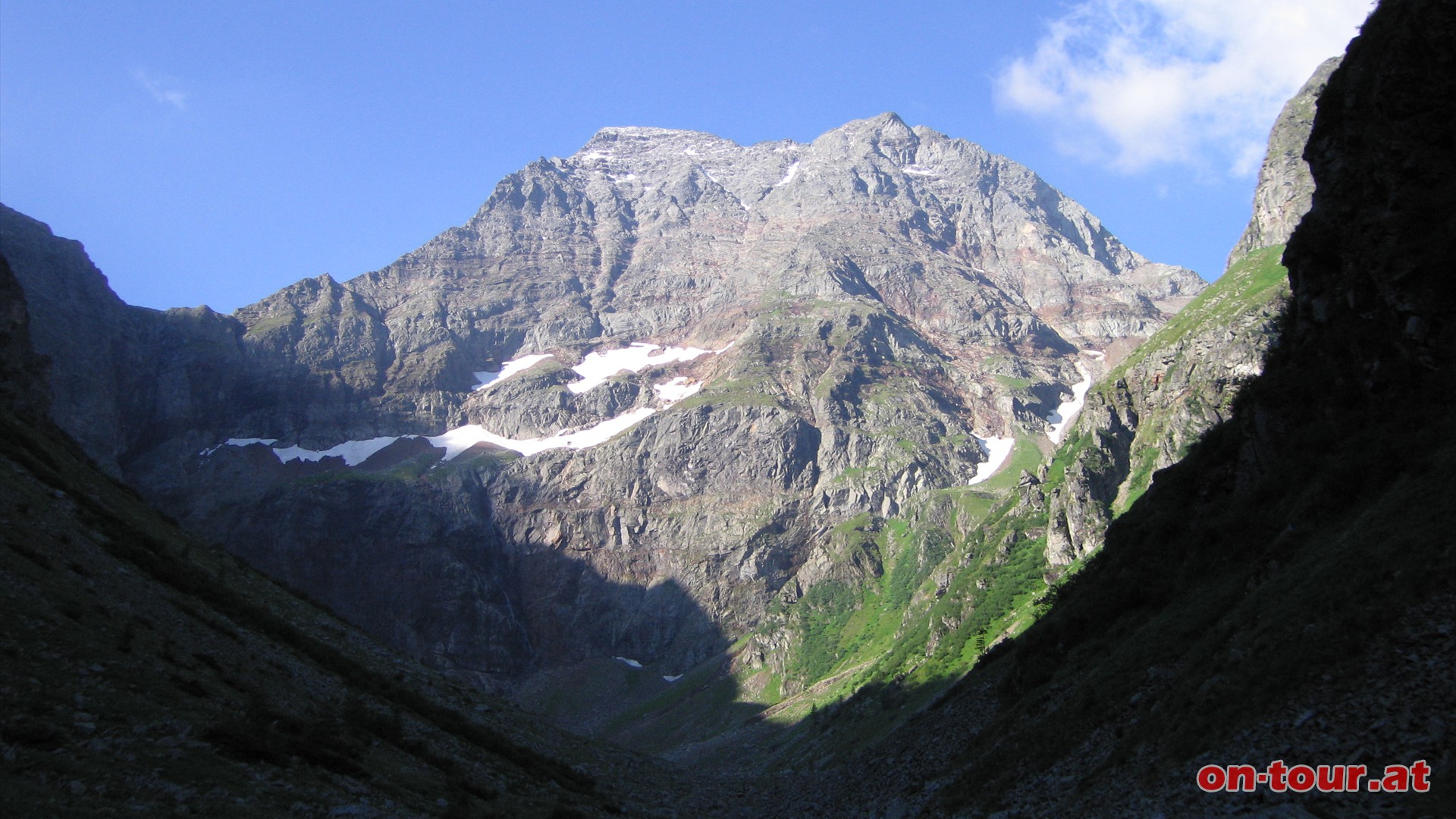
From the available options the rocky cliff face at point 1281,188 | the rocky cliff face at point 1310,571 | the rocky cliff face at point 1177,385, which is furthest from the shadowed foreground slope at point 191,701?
the rocky cliff face at point 1281,188

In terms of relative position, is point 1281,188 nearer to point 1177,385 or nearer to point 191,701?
point 1177,385

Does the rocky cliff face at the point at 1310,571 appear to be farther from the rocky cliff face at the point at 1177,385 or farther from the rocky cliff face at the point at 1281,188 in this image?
the rocky cliff face at the point at 1281,188

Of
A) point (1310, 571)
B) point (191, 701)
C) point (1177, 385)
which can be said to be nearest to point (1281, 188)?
point (1177, 385)

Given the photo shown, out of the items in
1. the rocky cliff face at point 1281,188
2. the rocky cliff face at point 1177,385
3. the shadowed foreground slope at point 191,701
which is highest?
the rocky cliff face at point 1281,188

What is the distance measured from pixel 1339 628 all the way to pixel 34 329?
23949 cm

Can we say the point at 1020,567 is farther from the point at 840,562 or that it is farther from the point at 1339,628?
the point at 840,562

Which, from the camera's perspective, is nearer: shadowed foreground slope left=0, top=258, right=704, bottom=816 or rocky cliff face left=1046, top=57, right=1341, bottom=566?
shadowed foreground slope left=0, top=258, right=704, bottom=816

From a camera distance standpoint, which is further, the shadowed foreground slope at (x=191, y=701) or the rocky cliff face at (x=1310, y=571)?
the rocky cliff face at (x=1310, y=571)

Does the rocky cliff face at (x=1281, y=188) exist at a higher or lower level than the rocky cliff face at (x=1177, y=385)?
higher

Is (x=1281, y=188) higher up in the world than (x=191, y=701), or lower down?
higher up

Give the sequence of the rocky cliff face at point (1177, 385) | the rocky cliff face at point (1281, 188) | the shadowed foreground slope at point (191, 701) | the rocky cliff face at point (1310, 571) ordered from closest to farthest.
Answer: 1. the shadowed foreground slope at point (191, 701)
2. the rocky cliff face at point (1310, 571)
3. the rocky cliff face at point (1177, 385)
4. the rocky cliff face at point (1281, 188)

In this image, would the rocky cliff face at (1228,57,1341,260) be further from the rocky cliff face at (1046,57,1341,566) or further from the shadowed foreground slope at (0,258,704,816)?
the shadowed foreground slope at (0,258,704,816)

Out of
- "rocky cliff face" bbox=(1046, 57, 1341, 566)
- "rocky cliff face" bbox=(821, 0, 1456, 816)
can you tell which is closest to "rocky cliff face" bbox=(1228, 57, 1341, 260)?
"rocky cliff face" bbox=(1046, 57, 1341, 566)

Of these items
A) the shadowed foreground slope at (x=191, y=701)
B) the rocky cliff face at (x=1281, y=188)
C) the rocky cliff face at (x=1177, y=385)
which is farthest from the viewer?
the rocky cliff face at (x=1281, y=188)
